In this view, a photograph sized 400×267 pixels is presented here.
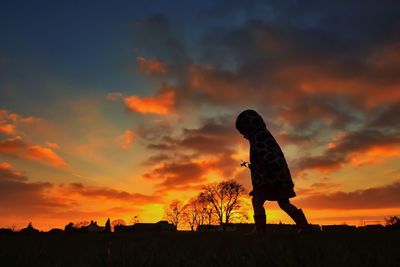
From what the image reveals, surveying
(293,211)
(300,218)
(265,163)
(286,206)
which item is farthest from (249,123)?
(300,218)

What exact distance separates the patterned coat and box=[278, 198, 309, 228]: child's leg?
0.55ft

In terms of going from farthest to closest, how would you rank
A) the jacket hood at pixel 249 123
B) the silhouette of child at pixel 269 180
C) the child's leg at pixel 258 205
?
1. the jacket hood at pixel 249 123
2. the child's leg at pixel 258 205
3. the silhouette of child at pixel 269 180

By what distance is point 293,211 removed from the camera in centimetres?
804

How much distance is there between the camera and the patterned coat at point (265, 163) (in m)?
7.89

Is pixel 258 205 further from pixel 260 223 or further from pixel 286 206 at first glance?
pixel 286 206

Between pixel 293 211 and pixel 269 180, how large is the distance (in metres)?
0.81

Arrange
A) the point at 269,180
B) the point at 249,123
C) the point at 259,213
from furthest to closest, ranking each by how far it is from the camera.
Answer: the point at 249,123
the point at 259,213
the point at 269,180

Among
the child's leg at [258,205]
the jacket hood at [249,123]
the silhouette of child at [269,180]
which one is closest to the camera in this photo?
the silhouette of child at [269,180]

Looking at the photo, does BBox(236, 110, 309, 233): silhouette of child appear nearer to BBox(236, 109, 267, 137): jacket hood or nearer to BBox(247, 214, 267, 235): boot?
BBox(247, 214, 267, 235): boot

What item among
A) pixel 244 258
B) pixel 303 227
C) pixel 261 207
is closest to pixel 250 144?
pixel 261 207

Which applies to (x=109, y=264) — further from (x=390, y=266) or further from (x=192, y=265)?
(x=390, y=266)

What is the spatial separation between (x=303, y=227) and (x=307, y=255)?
17.0 feet

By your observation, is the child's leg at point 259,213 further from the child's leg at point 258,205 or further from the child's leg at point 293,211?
the child's leg at point 293,211

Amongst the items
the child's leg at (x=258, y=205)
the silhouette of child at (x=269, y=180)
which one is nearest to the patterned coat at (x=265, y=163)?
the silhouette of child at (x=269, y=180)
